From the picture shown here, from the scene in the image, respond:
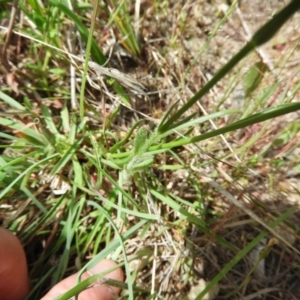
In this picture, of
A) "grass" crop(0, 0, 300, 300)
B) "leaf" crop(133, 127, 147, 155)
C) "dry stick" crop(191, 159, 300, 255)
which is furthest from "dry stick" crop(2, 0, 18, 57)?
"dry stick" crop(191, 159, 300, 255)

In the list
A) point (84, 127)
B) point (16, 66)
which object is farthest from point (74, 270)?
point (16, 66)

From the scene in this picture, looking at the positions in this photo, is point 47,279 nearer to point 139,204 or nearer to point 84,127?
point 139,204

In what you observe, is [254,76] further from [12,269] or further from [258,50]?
[12,269]

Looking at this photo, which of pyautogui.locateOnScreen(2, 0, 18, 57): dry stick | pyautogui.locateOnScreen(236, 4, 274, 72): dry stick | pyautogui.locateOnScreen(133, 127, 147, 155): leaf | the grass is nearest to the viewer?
pyautogui.locateOnScreen(133, 127, 147, 155): leaf

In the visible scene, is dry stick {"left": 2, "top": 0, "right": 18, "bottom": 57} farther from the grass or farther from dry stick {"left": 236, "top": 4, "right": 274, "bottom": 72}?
dry stick {"left": 236, "top": 4, "right": 274, "bottom": 72}

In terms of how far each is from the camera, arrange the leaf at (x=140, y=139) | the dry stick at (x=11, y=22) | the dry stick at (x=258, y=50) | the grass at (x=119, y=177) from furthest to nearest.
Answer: the dry stick at (x=258, y=50) → the grass at (x=119, y=177) → the dry stick at (x=11, y=22) → the leaf at (x=140, y=139)

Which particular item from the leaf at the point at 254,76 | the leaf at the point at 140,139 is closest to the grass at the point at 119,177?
the leaf at the point at 254,76

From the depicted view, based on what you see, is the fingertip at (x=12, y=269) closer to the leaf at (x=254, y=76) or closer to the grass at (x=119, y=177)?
the grass at (x=119, y=177)

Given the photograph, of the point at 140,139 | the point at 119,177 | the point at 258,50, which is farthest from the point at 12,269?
the point at 258,50
